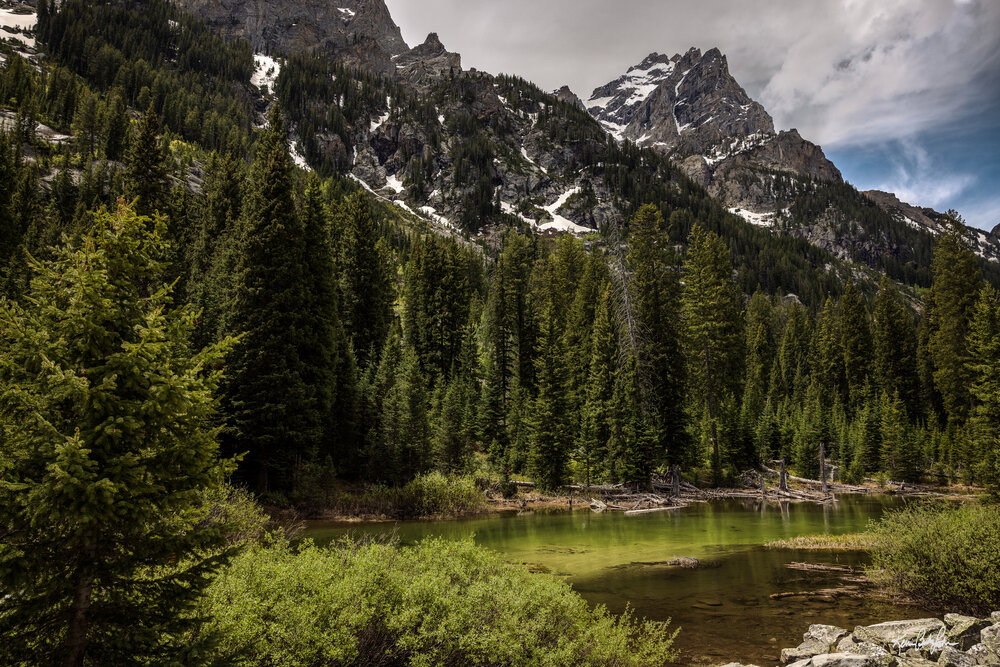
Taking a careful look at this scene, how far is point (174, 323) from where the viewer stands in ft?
19.1

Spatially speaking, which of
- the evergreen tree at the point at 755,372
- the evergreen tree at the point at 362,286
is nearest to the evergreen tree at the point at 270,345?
the evergreen tree at the point at 362,286

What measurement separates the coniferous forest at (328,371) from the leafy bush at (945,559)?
1005cm

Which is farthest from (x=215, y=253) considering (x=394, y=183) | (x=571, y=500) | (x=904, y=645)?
(x=394, y=183)

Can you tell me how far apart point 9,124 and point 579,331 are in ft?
308

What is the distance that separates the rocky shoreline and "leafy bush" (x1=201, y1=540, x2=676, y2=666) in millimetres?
2966

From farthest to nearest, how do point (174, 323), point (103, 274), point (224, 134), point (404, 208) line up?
point (404, 208) < point (224, 134) < point (174, 323) < point (103, 274)

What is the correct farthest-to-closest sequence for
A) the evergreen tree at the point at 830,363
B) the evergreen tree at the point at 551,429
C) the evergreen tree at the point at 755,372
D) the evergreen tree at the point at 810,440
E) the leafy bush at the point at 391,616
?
the evergreen tree at the point at 830,363
the evergreen tree at the point at 810,440
the evergreen tree at the point at 755,372
the evergreen tree at the point at 551,429
the leafy bush at the point at 391,616

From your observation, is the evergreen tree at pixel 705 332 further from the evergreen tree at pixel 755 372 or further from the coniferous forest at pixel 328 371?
the evergreen tree at pixel 755 372

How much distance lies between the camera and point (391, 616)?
659cm

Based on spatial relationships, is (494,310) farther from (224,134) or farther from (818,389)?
(224,134)

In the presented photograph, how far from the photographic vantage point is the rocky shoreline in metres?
7.79

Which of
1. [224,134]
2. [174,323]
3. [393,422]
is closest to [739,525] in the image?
[393,422]

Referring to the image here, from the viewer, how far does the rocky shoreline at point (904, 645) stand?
307 inches

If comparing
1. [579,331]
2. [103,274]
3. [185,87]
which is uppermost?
[185,87]
